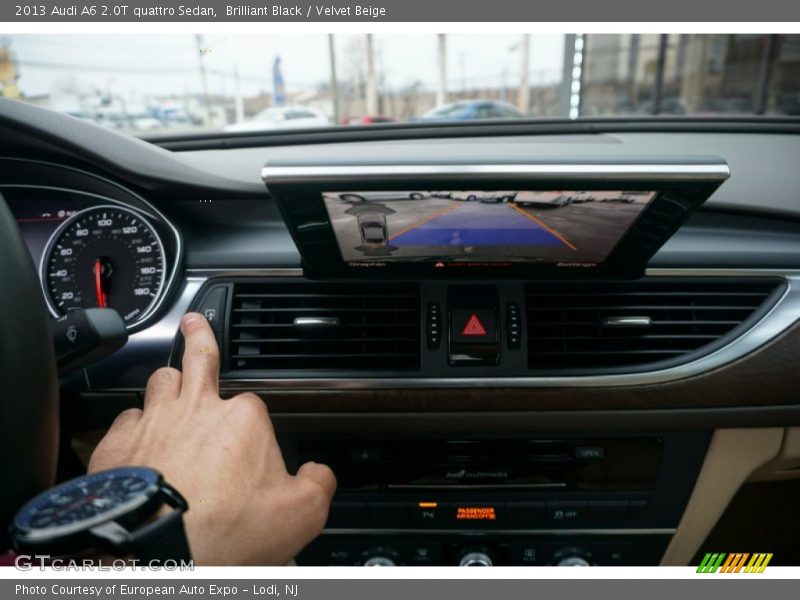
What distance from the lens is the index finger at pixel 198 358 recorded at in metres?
1.27

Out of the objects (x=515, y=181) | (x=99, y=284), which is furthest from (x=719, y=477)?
(x=99, y=284)

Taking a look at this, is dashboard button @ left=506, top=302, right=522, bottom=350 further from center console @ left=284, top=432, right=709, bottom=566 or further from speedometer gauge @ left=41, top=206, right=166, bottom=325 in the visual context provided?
speedometer gauge @ left=41, top=206, right=166, bottom=325

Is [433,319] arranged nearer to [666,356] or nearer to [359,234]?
[359,234]

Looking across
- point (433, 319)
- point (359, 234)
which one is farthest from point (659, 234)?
point (359, 234)

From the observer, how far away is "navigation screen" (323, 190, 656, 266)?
1202 millimetres

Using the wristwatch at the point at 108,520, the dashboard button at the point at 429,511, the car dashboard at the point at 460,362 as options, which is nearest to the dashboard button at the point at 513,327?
the car dashboard at the point at 460,362

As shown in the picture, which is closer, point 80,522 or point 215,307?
point 80,522

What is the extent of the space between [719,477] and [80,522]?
58.1 inches

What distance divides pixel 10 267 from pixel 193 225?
2.62 feet

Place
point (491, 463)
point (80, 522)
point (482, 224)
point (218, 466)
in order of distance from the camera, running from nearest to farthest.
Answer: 1. point (80, 522)
2. point (218, 466)
3. point (482, 224)
4. point (491, 463)

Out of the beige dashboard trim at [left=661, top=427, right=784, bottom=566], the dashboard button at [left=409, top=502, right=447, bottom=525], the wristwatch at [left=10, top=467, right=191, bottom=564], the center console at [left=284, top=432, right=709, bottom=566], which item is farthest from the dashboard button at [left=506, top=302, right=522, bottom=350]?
the wristwatch at [left=10, top=467, right=191, bottom=564]

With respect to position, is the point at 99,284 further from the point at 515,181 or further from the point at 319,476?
the point at 515,181

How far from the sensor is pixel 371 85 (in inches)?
125

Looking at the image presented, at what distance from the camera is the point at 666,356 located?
151 cm
